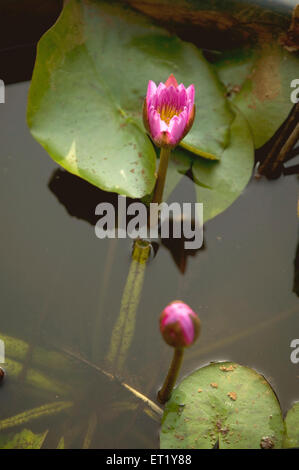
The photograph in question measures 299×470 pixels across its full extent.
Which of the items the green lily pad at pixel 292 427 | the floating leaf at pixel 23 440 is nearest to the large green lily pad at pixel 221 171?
the green lily pad at pixel 292 427

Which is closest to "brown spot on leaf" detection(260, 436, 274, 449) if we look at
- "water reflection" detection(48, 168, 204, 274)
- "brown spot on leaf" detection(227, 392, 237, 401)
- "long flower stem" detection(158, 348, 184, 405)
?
"brown spot on leaf" detection(227, 392, 237, 401)

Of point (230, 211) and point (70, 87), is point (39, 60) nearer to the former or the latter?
point (70, 87)

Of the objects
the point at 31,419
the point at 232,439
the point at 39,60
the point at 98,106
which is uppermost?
the point at 39,60

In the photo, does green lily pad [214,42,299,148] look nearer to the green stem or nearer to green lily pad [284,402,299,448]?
the green stem

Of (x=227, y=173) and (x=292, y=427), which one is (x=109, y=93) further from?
(x=292, y=427)

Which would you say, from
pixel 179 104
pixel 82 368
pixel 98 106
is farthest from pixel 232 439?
pixel 98 106
